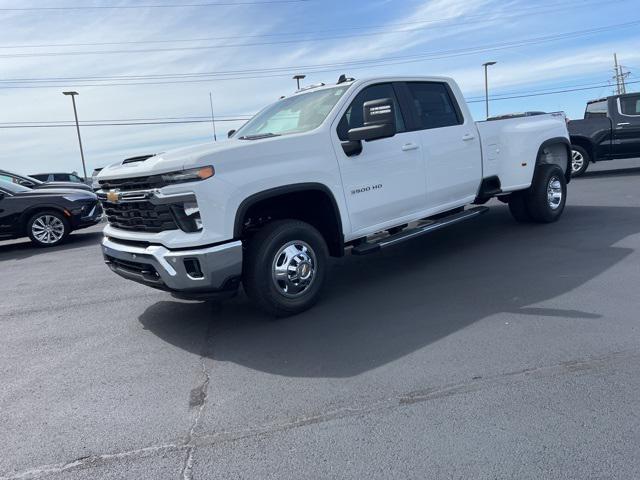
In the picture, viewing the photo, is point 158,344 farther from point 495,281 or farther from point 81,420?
point 495,281

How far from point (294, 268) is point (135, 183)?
5.03 feet

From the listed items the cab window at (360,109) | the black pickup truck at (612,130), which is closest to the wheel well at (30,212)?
the cab window at (360,109)

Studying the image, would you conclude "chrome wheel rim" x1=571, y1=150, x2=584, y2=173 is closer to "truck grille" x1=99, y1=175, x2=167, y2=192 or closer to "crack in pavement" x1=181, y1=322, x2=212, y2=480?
"crack in pavement" x1=181, y1=322, x2=212, y2=480

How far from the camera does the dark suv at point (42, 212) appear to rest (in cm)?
988

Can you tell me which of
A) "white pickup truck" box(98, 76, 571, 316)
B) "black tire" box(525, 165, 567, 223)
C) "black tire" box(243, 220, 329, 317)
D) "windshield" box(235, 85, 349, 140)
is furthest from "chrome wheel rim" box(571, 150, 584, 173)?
"black tire" box(243, 220, 329, 317)

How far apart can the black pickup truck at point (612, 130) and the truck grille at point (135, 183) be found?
37.5 feet

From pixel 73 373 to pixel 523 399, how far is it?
3177 mm

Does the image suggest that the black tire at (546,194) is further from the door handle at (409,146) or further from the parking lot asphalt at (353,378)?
the door handle at (409,146)

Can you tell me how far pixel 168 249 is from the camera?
4.14m

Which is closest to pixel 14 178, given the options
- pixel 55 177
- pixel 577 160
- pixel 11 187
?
pixel 11 187

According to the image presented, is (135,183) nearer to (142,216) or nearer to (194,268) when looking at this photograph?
(142,216)

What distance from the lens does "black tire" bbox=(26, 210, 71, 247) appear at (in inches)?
395

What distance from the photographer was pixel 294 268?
459 cm

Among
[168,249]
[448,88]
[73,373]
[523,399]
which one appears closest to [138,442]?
[73,373]
